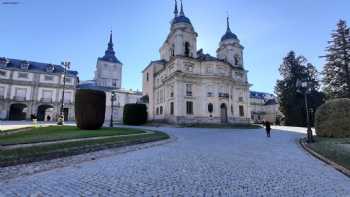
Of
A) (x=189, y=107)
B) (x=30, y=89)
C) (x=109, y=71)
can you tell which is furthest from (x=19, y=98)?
(x=189, y=107)

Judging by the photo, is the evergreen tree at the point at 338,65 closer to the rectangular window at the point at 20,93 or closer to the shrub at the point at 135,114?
the shrub at the point at 135,114

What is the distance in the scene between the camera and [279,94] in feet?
150

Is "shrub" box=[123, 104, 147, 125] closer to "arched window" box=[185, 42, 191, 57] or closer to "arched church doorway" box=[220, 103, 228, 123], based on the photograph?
"arched window" box=[185, 42, 191, 57]

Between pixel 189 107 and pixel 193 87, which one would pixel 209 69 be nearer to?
pixel 193 87

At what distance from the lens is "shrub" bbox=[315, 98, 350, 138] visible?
16.2 m

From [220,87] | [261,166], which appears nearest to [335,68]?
[220,87]

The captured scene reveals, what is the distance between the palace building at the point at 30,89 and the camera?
4731cm

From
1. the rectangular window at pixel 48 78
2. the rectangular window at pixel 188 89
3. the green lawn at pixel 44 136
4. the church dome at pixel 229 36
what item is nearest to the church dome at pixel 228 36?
the church dome at pixel 229 36

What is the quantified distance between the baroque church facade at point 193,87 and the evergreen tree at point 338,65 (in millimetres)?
14773

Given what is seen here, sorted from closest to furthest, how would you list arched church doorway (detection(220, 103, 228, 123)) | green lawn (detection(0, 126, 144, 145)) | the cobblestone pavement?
1. the cobblestone pavement
2. green lawn (detection(0, 126, 144, 145))
3. arched church doorway (detection(220, 103, 228, 123))

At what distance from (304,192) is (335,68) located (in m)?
44.9

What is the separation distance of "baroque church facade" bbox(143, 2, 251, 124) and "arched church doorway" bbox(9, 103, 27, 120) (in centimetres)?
→ 3207

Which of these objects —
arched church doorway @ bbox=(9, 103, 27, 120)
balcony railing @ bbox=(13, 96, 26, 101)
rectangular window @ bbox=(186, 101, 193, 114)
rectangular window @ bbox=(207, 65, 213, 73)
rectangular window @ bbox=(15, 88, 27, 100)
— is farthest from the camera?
arched church doorway @ bbox=(9, 103, 27, 120)

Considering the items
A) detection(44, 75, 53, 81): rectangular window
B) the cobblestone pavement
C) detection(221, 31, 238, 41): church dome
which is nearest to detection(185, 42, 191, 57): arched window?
detection(221, 31, 238, 41): church dome
